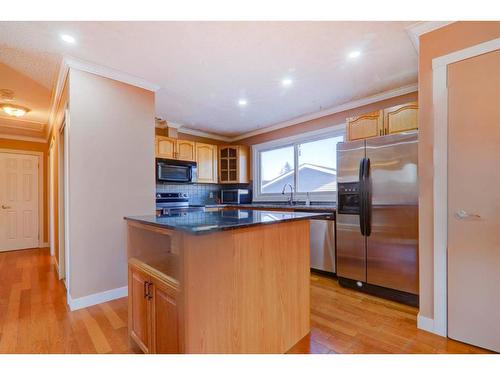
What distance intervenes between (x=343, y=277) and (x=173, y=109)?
11.1ft

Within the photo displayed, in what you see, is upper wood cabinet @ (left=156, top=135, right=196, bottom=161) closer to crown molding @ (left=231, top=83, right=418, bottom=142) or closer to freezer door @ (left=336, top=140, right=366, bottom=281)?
crown molding @ (left=231, top=83, right=418, bottom=142)

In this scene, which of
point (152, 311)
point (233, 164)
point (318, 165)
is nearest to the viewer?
point (152, 311)

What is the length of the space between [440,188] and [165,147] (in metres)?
3.77

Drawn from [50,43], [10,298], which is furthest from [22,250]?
[50,43]

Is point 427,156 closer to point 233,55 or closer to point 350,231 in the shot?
point 350,231

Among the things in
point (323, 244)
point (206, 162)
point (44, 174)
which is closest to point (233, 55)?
point (323, 244)

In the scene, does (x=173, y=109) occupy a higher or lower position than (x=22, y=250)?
higher

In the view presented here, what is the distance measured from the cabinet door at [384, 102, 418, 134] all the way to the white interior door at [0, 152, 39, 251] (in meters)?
6.55

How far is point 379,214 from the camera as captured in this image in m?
2.57

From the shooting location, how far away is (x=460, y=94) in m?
1.75

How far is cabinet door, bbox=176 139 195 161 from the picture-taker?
14.2 feet

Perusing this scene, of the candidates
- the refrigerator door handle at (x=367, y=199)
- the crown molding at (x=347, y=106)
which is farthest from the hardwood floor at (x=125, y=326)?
the crown molding at (x=347, y=106)

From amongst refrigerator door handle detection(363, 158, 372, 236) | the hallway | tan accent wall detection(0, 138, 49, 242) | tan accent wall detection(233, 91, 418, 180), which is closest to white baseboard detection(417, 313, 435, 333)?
refrigerator door handle detection(363, 158, 372, 236)

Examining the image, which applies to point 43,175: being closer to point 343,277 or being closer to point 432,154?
point 343,277
